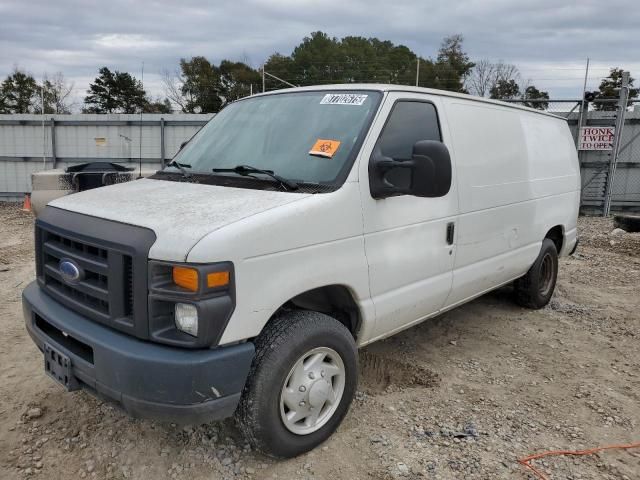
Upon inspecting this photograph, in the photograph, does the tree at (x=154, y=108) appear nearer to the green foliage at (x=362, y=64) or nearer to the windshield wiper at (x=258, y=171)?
the green foliage at (x=362, y=64)

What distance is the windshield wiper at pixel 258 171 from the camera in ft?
9.71

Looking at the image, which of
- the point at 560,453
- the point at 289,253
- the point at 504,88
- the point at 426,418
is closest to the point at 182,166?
the point at 289,253

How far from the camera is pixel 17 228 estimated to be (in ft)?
33.2

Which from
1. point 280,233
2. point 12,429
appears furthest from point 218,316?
point 12,429

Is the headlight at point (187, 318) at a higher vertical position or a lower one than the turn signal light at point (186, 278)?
lower

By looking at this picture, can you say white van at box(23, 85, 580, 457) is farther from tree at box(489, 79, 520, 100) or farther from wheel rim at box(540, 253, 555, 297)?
tree at box(489, 79, 520, 100)

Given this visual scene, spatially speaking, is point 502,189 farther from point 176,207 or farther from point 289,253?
point 176,207

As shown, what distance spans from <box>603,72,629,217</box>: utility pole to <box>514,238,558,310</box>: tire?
7.62 m

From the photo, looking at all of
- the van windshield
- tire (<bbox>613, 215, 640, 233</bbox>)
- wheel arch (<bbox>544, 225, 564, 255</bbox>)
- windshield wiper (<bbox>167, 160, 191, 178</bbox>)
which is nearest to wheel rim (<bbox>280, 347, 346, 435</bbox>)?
the van windshield

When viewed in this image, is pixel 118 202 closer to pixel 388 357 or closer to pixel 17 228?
pixel 388 357

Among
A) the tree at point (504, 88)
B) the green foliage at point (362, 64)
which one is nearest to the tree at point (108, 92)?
the green foliage at point (362, 64)

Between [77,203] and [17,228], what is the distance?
326 inches

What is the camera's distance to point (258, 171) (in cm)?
312

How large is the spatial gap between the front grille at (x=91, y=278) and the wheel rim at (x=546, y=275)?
14.7ft
